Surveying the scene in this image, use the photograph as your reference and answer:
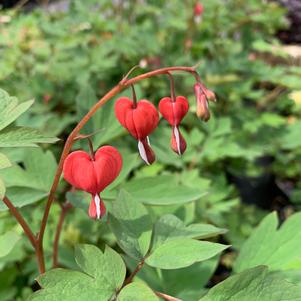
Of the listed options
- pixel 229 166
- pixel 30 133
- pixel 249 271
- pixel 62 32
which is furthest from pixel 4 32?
pixel 249 271

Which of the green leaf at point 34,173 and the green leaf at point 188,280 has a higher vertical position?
the green leaf at point 34,173

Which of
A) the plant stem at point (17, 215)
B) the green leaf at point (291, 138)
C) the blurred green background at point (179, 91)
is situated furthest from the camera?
the green leaf at point (291, 138)

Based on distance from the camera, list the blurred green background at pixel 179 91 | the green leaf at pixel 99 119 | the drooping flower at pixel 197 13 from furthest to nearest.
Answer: the drooping flower at pixel 197 13 → the blurred green background at pixel 179 91 → the green leaf at pixel 99 119

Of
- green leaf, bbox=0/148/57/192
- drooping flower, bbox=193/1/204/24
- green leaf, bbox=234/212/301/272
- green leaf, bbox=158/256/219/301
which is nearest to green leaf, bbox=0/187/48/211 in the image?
green leaf, bbox=0/148/57/192

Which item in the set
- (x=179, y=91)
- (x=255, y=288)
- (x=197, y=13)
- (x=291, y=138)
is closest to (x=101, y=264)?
(x=255, y=288)

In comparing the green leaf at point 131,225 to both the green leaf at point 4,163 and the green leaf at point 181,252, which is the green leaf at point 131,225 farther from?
the green leaf at point 4,163

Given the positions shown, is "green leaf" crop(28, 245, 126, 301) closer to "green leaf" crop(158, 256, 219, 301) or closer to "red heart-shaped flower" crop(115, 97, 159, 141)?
"red heart-shaped flower" crop(115, 97, 159, 141)

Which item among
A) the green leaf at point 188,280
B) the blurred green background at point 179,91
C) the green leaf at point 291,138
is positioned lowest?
the green leaf at point 291,138

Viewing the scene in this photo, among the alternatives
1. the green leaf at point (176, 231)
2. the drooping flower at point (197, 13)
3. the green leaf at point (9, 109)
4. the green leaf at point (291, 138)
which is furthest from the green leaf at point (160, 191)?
the drooping flower at point (197, 13)
